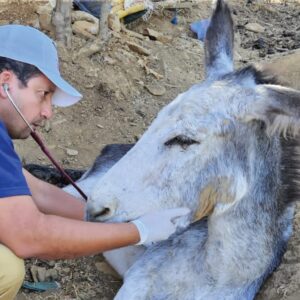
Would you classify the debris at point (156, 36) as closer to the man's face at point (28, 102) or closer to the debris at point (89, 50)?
the debris at point (89, 50)

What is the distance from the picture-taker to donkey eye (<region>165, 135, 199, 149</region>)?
11.6 ft

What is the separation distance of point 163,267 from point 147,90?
3773 mm

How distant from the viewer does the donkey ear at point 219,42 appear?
4.11 meters

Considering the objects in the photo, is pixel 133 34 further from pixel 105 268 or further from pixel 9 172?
pixel 9 172

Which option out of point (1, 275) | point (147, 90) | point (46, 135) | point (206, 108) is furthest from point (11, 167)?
point (147, 90)

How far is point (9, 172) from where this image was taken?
126 inches

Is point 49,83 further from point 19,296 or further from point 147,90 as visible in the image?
point 147,90

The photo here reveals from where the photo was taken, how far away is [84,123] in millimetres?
6852

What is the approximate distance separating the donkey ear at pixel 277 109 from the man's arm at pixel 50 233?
32.7 inches

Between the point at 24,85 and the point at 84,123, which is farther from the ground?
the point at 24,85

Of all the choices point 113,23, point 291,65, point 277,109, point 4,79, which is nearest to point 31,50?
point 4,79

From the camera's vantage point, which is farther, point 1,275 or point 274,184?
point 274,184

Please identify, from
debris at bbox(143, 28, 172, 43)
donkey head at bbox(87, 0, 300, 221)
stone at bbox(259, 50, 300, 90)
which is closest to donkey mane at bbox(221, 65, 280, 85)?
donkey head at bbox(87, 0, 300, 221)

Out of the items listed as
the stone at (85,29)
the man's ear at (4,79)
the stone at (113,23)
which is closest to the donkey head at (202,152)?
the man's ear at (4,79)
